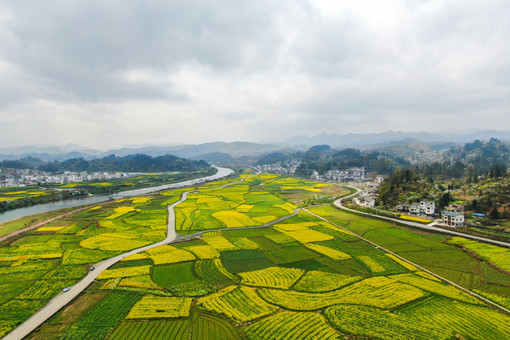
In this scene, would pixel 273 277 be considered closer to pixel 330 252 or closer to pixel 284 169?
pixel 330 252

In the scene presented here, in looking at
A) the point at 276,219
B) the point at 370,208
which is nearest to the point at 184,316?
the point at 276,219

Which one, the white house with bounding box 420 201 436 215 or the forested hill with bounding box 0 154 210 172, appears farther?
the forested hill with bounding box 0 154 210 172

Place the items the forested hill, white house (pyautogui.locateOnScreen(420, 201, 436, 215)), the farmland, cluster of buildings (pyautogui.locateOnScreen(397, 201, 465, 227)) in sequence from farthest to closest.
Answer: the forested hill
white house (pyautogui.locateOnScreen(420, 201, 436, 215))
cluster of buildings (pyautogui.locateOnScreen(397, 201, 465, 227))
the farmland

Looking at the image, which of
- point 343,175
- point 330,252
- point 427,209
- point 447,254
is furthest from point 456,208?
point 343,175

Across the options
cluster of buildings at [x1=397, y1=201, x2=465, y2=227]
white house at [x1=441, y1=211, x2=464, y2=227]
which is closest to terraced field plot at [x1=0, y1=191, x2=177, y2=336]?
white house at [x1=441, y1=211, x2=464, y2=227]

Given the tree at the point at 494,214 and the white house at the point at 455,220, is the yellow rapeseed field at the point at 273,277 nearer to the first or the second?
the white house at the point at 455,220

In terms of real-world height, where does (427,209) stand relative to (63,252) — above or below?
above

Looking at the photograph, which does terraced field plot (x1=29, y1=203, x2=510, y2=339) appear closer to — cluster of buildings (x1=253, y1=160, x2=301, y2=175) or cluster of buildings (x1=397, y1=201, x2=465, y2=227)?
cluster of buildings (x1=397, y1=201, x2=465, y2=227)
